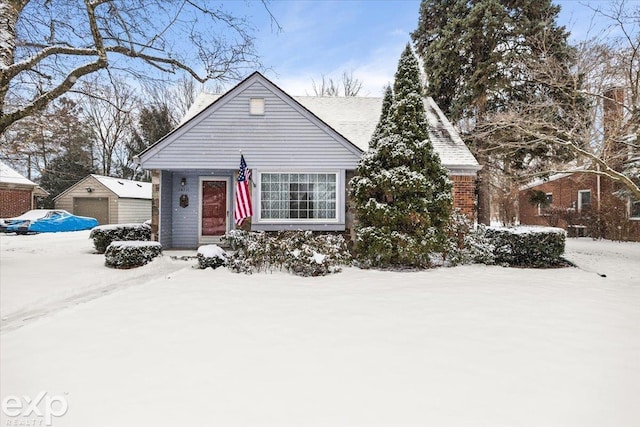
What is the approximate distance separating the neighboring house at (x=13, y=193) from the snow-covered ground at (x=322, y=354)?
19810 mm

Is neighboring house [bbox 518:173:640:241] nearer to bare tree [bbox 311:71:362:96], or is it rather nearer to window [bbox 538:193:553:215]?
window [bbox 538:193:553:215]

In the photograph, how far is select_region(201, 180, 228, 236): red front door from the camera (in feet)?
38.7

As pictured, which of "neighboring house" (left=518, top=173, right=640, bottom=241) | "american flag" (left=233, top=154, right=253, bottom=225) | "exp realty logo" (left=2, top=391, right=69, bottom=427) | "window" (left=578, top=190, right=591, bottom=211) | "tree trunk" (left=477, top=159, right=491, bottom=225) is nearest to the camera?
"exp realty logo" (left=2, top=391, right=69, bottom=427)

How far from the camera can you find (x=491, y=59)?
44.8ft

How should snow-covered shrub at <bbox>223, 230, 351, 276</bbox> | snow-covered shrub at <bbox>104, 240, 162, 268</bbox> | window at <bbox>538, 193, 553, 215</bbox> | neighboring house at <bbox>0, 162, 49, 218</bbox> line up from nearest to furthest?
snow-covered shrub at <bbox>223, 230, 351, 276</bbox> < snow-covered shrub at <bbox>104, 240, 162, 268</bbox> < neighboring house at <bbox>0, 162, 49, 218</bbox> < window at <bbox>538, 193, 553, 215</bbox>

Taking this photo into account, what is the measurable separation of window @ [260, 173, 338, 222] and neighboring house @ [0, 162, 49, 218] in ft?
67.3

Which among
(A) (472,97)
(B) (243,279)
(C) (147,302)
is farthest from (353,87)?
(C) (147,302)

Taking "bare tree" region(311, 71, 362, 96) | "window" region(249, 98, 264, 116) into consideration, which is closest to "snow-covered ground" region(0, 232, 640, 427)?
"window" region(249, 98, 264, 116)

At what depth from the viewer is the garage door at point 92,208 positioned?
79.8 feet

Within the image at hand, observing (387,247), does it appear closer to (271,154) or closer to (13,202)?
(271,154)

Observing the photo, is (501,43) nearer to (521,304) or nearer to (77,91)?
(521,304)

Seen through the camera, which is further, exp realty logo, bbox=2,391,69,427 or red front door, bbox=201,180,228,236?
red front door, bbox=201,180,228,236

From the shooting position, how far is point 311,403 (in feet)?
9.06

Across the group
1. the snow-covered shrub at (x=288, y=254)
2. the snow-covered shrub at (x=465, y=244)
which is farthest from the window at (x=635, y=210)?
the snow-covered shrub at (x=288, y=254)
